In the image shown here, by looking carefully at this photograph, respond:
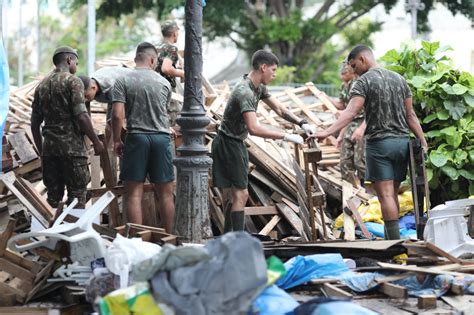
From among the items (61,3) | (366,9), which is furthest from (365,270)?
(61,3)

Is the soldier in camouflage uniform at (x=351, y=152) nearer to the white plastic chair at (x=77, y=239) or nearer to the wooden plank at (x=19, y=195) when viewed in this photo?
the wooden plank at (x=19, y=195)

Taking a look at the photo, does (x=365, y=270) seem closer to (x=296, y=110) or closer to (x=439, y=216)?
(x=439, y=216)

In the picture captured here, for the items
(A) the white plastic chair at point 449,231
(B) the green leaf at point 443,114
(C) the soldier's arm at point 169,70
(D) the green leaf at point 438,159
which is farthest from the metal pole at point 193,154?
(B) the green leaf at point 443,114

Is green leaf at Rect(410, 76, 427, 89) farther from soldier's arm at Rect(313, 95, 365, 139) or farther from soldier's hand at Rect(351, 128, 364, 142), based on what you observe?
soldier's arm at Rect(313, 95, 365, 139)

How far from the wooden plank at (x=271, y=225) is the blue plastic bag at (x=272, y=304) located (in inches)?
191

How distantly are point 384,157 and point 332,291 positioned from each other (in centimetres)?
308

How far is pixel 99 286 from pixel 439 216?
383 centimetres

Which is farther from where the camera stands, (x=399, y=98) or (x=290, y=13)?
(x=290, y=13)

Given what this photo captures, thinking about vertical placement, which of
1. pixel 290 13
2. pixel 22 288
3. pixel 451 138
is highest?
pixel 290 13

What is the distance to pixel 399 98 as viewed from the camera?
37.2 ft

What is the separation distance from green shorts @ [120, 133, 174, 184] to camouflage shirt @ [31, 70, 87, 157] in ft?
2.26

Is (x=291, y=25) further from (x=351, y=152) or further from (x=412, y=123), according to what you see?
(x=412, y=123)

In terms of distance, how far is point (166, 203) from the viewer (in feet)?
37.3

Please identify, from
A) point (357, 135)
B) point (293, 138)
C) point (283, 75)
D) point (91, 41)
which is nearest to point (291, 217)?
point (293, 138)
